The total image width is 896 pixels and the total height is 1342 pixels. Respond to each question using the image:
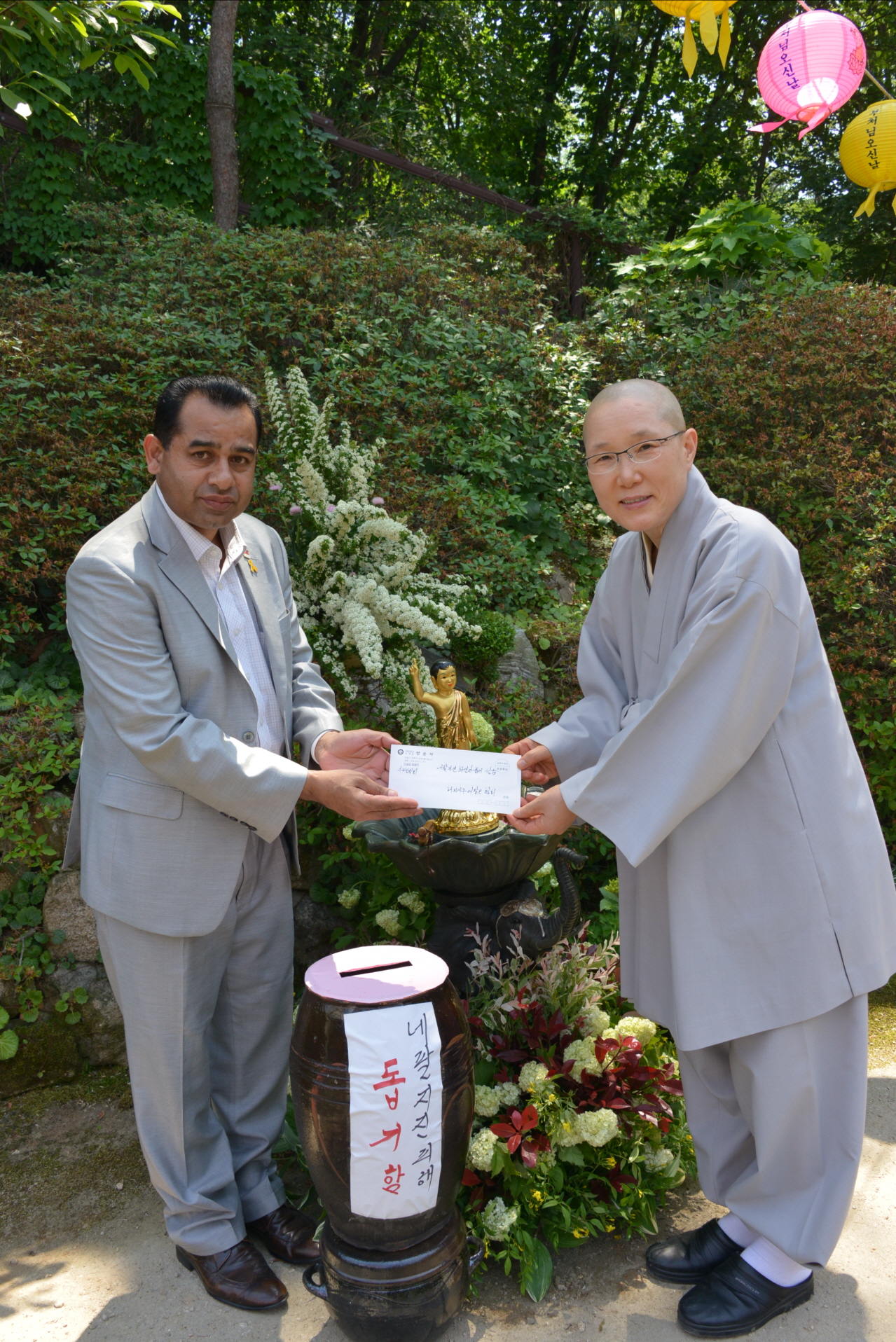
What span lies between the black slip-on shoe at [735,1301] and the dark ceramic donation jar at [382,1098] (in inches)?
27.5

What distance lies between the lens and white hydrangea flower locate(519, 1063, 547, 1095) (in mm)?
2646

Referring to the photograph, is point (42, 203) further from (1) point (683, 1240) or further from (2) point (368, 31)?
(1) point (683, 1240)

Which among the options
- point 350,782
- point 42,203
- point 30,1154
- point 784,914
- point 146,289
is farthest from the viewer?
point 42,203

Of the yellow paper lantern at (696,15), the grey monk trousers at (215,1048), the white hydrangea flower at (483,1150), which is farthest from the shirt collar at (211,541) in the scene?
the yellow paper lantern at (696,15)

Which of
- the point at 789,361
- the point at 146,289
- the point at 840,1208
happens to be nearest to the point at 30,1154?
the point at 840,1208

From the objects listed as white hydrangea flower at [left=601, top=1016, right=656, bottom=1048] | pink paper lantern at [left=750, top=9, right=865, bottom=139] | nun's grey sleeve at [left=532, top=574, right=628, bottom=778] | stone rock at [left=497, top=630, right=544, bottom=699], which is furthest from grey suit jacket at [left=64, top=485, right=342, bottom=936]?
pink paper lantern at [left=750, top=9, right=865, bottom=139]

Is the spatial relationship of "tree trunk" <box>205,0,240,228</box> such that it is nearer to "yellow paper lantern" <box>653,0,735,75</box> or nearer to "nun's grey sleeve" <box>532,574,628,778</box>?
"yellow paper lantern" <box>653,0,735,75</box>

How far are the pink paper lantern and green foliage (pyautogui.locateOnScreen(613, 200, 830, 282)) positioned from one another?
2.42 m

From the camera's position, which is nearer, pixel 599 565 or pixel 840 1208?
pixel 840 1208

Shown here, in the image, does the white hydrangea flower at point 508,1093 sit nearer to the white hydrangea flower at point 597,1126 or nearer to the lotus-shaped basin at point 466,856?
the white hydrangea flower at point 597,1126

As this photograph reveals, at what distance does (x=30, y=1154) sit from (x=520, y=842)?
200 cm

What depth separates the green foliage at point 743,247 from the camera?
7.55 m

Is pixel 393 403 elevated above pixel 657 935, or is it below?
above

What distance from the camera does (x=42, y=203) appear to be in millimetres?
8344
